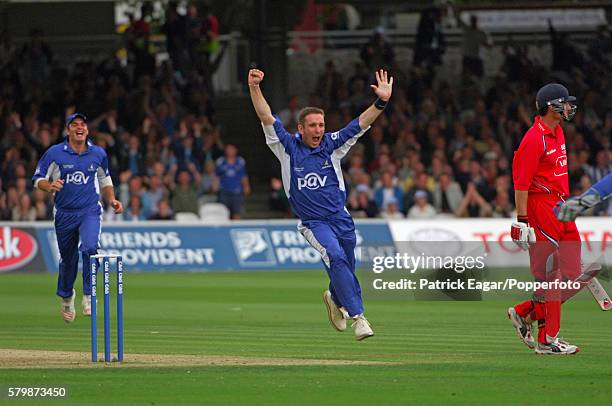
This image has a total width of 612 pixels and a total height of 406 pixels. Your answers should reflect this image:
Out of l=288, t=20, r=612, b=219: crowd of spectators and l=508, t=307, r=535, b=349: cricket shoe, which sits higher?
l=288, t=20, r=612, b=219: crowd of spectators

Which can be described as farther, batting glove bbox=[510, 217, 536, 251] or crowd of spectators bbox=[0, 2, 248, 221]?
crowd of spectators bbox=[0, 2, 248, 221]

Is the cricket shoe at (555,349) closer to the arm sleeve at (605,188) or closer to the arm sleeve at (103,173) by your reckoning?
the arm sleeve at (605,188)

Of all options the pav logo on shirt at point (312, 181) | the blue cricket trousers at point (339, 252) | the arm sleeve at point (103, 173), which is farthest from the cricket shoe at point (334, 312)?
the arm sleeve at point (103, 173)

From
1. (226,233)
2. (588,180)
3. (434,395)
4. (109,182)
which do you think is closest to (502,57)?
(588,180)

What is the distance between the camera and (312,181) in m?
12.5

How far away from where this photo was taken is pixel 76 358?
486 inches

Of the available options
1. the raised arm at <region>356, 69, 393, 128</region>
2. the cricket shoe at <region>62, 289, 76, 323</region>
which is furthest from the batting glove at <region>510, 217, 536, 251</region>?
the cricket shoe at <region>62, 289, 76, 323</region>

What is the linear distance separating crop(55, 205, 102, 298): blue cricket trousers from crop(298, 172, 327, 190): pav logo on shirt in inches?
160

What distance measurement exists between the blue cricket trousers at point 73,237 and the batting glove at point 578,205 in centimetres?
704

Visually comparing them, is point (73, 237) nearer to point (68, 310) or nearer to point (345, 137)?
point (68, 310)

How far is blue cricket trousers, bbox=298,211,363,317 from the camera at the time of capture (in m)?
12.3

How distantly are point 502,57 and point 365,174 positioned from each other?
7701 mm

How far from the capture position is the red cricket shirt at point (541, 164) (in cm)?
1183

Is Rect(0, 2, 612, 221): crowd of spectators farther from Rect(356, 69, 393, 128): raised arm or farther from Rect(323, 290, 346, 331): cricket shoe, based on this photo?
Rect(356, 69, 393, 128): raised arm
